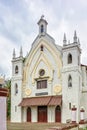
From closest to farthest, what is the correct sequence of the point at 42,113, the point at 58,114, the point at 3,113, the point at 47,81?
1. the point at 3,113
2. the point at 58,114
3. the point at 42,113
4. the point at 47,81

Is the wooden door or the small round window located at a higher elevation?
the small round window

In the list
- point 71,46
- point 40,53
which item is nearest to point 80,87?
point 71,46

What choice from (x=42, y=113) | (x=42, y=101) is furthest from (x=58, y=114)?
(x=42, y=101)

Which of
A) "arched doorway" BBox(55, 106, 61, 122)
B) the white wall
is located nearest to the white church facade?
"arched doorway" BBox(55, 106, 61, 122)

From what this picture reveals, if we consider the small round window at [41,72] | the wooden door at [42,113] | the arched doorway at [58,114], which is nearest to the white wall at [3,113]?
the arched doorway at [58,114]

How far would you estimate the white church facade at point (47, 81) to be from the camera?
29.9m

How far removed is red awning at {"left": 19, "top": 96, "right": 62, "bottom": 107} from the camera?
1185 inches

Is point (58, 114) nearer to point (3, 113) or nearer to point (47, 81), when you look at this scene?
point (47, 81)

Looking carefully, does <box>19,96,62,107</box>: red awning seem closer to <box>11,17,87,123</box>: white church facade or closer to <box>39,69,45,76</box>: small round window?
<box>11,17,87,123</box>: white church facade

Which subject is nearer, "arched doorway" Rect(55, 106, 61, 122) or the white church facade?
the white church facade

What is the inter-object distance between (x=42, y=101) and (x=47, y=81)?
2.48 metres

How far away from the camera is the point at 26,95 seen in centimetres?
3425

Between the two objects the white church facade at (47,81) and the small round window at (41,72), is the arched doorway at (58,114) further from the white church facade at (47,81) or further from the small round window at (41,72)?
the small round window at (41,72)

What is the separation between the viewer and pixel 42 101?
3136cm
